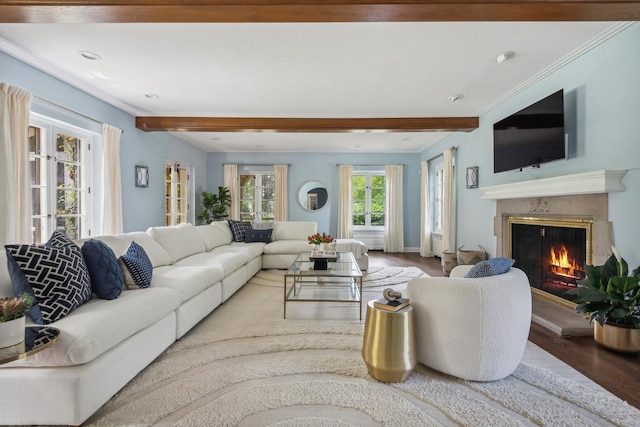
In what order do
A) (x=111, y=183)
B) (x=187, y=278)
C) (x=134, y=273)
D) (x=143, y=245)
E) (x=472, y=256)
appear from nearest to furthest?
(x=134, y=273) < (x=187, y=278) < (x=143, y=245) < (x=111, y=183) < (x=472, y=256)

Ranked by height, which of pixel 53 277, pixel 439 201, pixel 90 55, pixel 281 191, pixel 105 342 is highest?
pixel 90 55

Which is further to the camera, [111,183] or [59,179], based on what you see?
[111,183]

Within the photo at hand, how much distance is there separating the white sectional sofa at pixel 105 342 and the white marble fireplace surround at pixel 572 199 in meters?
3.43

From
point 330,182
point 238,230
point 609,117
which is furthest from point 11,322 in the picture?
point 330,182

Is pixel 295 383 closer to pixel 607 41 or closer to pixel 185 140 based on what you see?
pixel 607 41

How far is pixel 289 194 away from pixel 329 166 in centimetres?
122

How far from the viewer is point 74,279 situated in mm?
1966

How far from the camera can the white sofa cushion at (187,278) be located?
2693mm

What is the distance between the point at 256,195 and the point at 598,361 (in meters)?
7.17

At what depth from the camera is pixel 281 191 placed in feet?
26.5

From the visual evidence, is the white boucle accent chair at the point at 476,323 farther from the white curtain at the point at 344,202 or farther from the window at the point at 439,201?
the white curtain at the point at 344,202

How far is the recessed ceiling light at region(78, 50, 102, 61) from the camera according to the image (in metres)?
3.04

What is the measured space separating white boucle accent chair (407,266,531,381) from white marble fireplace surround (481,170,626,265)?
1.29m

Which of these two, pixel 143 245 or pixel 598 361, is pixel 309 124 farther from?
pixel 598 361
